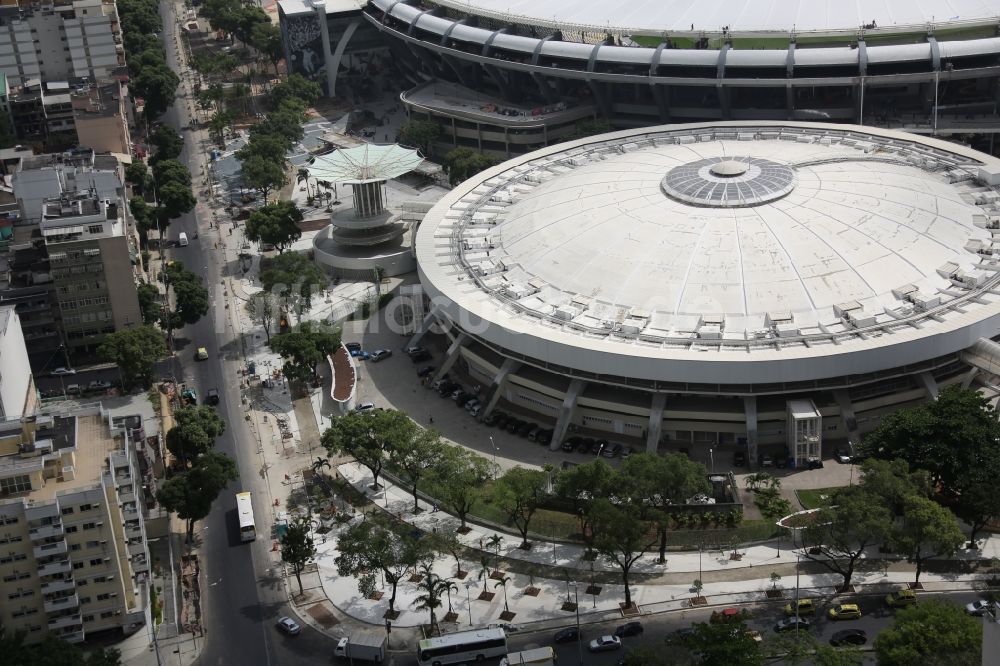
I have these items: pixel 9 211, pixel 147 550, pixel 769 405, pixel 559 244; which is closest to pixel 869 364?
pixel 769 405

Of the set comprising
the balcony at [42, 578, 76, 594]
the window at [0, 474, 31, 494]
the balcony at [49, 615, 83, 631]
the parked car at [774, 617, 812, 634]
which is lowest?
the parked car at [774, 617, 812, 634]

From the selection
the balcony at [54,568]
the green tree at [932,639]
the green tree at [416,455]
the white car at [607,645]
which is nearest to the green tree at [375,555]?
the green tree at [416,455]

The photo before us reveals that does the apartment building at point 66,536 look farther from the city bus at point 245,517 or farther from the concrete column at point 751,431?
the concrete column at point 751,431

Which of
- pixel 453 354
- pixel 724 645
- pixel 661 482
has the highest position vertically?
pixel 661 482

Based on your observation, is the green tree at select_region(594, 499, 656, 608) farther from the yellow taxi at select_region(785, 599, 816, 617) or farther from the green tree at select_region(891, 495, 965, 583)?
the green tree at select_region(891, 495, 965, 583)

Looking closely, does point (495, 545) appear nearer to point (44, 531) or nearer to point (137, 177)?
point (44, 531)

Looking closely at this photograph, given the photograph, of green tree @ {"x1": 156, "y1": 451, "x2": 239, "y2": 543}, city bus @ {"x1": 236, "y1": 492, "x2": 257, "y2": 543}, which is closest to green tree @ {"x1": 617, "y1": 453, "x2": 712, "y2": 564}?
city bus @ {"x1": 236, "y1": 492, "x2": 257, "y2": 543}

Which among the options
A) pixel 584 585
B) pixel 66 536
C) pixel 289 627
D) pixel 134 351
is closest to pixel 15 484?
pixel 66 536
